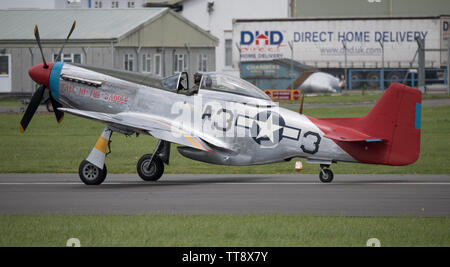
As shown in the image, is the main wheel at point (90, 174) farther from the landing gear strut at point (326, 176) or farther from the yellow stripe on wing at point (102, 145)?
the landing gear strut at point (326, 176)

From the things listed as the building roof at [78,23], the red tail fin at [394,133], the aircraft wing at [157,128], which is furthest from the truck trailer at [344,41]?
the red tail fin at [394,133]

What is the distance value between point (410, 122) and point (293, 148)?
2438 mm

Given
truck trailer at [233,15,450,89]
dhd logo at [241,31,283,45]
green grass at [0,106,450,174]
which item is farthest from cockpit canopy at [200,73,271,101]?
dhd logo at [241,31,283,45]

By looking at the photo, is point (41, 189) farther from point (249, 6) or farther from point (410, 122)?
point (249, 6)

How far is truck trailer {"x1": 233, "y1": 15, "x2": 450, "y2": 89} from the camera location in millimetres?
60125

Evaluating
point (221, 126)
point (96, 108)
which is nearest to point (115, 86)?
point (96, 108)

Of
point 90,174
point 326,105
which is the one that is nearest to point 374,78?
point 326,105

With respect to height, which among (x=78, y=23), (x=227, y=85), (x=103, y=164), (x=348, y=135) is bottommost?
(x=103, y=164)

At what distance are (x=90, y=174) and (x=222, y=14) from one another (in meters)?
58.9

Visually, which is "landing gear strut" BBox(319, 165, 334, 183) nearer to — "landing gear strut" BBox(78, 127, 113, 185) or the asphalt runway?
the asphalt runway

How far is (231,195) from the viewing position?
1447 cm

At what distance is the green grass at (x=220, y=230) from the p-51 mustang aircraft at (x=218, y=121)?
387 cm

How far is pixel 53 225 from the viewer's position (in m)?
10.9

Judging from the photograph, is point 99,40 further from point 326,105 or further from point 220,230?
point 220,230
